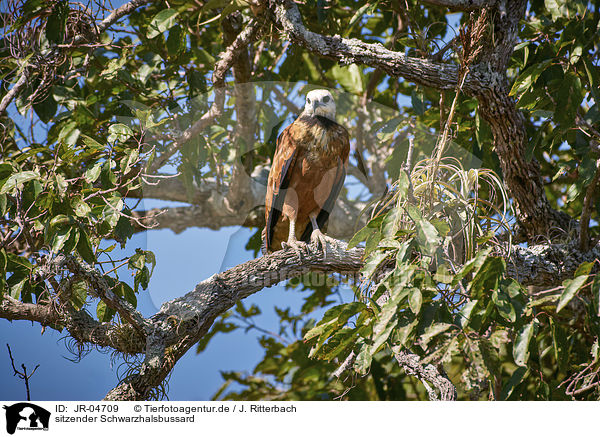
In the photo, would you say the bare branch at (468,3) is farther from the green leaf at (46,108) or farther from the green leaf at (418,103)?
the green leaf at (46,108)

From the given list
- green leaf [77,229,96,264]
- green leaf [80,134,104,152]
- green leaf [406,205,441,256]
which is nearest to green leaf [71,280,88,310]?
green leaf [77,229,96,264]

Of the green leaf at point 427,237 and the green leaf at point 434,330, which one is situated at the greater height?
the green leaf at point 427,237

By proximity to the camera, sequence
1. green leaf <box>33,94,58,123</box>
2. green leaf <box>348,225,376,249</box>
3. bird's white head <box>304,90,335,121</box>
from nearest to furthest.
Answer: green leaf <box>348,225,376,249</box> < green leaf <box>33,94,58,123</box> < bird's white head <box>304,90,335,121</box>


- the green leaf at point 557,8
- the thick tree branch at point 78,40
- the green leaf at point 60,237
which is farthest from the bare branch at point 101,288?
the green leaf at point 557,8

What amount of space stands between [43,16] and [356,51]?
1598 mm

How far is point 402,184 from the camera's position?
1.50 m

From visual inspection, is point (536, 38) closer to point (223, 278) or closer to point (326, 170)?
point (326, 170)

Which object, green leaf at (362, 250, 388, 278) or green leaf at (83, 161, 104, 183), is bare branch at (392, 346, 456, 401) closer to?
green leaf at (362, 250, 388, 278)

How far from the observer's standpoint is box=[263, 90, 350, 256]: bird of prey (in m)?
2.71

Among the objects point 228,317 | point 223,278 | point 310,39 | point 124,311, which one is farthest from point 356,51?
point 228,317

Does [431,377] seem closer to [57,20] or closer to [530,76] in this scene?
[530,76]
